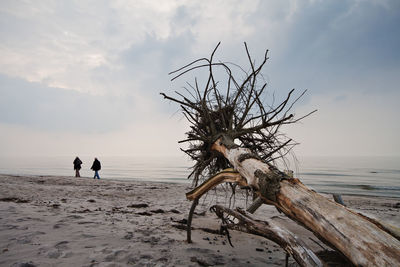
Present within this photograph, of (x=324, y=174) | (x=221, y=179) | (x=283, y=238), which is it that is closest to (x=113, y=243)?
(x=221, y=179)

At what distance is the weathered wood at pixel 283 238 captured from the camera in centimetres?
112

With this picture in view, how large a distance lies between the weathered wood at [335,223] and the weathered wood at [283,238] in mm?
182

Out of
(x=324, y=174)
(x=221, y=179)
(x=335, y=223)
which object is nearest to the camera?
(x=335, y=223)

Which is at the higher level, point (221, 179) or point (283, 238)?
point (221, 179)

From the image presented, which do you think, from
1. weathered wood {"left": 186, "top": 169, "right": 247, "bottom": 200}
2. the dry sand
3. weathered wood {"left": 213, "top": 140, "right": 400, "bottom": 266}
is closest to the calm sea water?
weathered wood {"left": 186, "top": 169, "right": 247, "bottom": 200}

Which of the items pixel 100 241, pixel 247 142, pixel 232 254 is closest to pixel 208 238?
pixel 232 254

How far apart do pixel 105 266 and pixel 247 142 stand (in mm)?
2949

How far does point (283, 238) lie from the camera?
1.29 metres

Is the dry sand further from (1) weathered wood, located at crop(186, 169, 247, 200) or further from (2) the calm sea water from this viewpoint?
(2) the calm sea water

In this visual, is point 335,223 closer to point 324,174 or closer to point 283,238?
point 283,238

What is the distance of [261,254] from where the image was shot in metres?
2.83

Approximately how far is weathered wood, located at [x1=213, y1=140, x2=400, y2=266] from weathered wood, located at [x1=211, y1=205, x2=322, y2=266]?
0.18 meters

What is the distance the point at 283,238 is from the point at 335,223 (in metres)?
0.32

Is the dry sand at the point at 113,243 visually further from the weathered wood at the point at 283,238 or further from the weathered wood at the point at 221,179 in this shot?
the weathered wood at the point at 283,238
